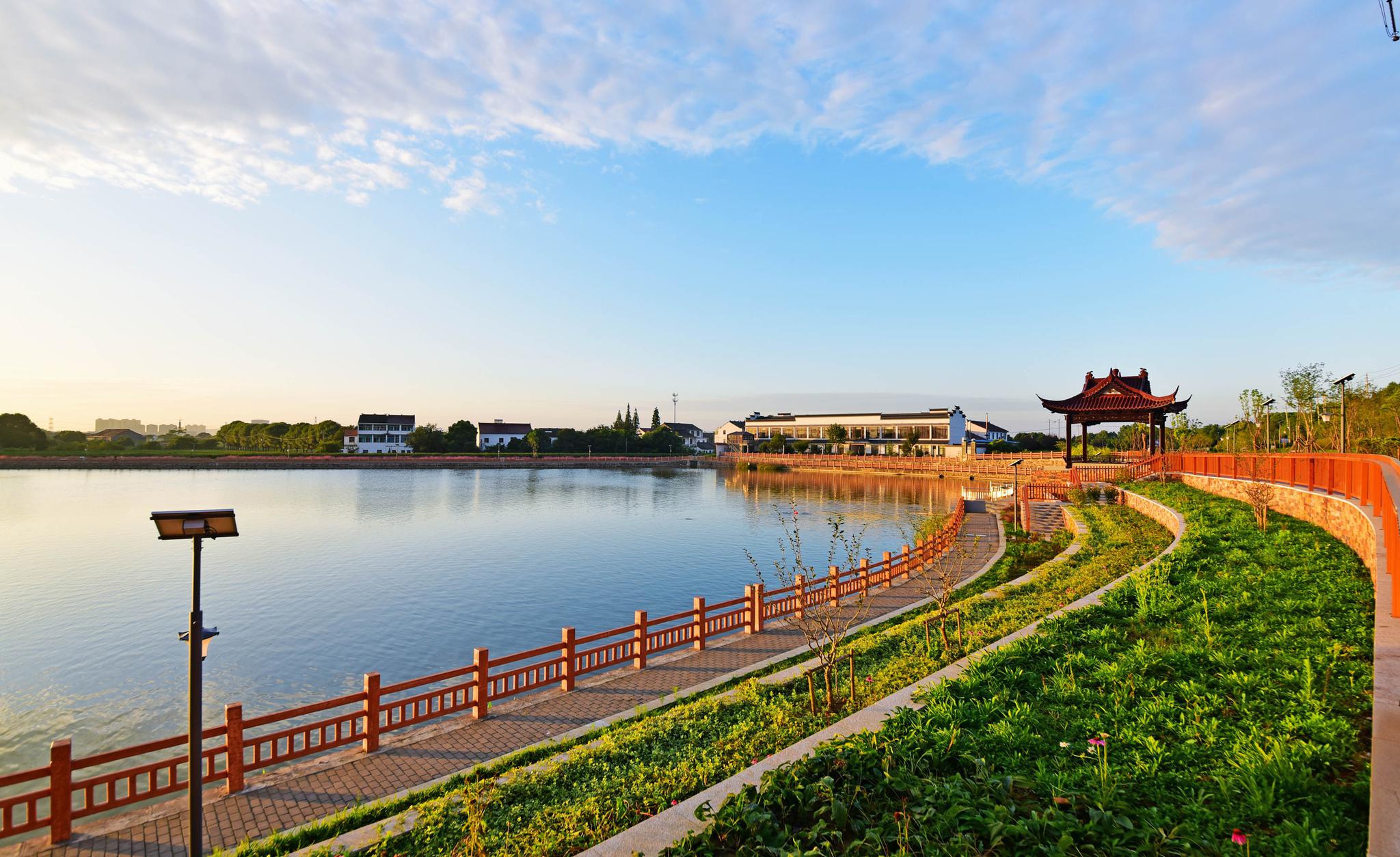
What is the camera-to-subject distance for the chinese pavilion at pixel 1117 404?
33094 mm

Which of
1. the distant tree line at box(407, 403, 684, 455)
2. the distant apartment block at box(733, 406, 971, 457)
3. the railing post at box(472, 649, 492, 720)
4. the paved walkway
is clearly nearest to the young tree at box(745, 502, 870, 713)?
the paved walkway

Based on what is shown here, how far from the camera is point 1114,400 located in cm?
3409

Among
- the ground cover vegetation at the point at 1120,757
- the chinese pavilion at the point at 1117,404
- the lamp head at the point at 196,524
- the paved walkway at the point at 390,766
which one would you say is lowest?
the paved walkway at the point at 390,766

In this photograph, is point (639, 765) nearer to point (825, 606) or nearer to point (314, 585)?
point (825, 606)

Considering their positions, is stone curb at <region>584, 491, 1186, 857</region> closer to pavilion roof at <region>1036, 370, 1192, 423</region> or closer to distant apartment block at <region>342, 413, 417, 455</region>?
pavilion roof at <region>1036, 370, 1192, 423</region>

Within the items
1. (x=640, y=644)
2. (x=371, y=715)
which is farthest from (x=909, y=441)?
(x=371, y=715)

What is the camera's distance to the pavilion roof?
109ft

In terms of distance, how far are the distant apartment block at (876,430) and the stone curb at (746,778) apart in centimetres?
7853

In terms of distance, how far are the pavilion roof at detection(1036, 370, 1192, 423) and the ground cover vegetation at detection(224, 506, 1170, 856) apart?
2665cm

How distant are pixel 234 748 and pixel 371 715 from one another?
1480 millimetres

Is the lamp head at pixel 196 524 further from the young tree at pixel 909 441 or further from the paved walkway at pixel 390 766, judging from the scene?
the young tree at pixel 909 441

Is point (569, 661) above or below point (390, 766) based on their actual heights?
above

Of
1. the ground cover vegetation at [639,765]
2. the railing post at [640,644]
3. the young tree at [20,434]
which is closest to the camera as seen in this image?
the ground cover vegetation at [639,765]

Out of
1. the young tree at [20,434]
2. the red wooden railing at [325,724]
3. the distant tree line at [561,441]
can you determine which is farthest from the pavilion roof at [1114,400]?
the young tree at [20,434]
